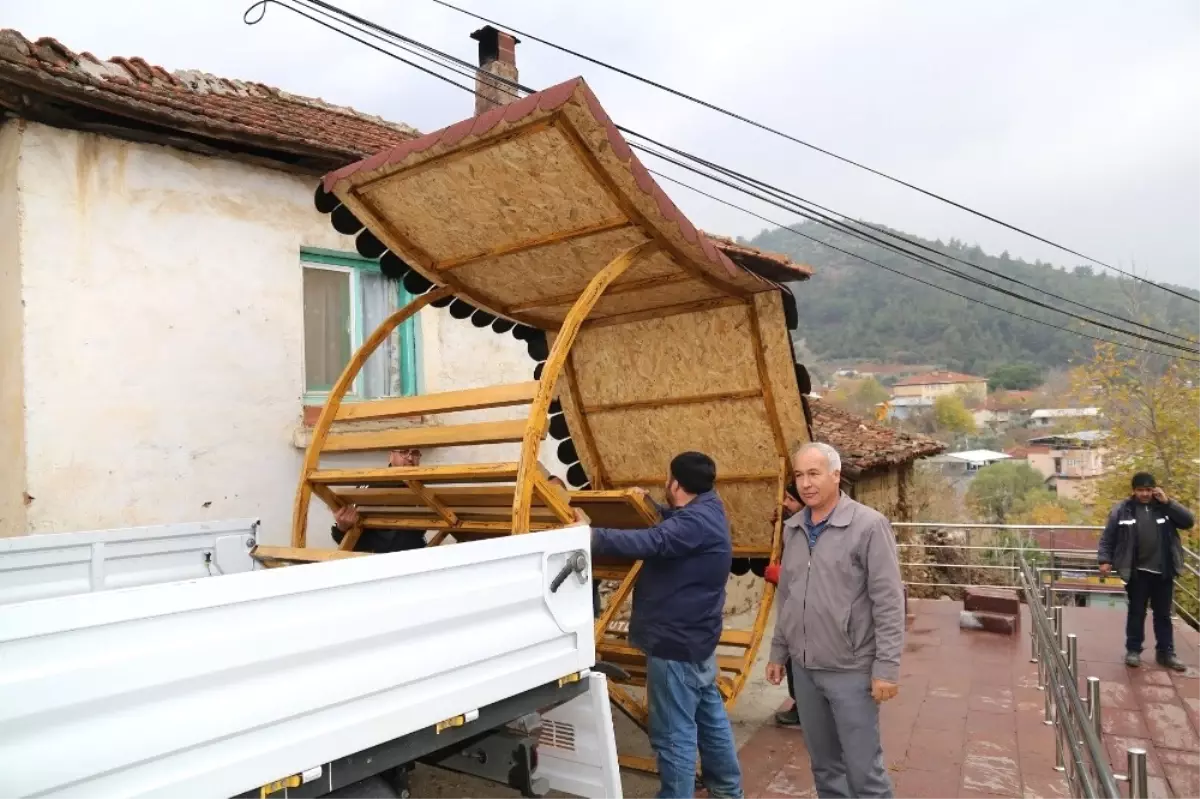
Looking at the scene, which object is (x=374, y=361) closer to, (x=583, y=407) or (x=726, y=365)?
(x=583, y=407)

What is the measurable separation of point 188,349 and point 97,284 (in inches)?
26.1

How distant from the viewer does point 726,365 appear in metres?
4.82

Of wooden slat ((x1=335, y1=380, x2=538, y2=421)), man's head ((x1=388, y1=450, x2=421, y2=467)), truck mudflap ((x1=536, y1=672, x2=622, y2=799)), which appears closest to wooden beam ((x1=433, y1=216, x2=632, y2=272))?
wooden slat ((x1=335, y1=380, x2=538, y2=421))

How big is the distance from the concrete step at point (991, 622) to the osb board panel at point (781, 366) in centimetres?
416

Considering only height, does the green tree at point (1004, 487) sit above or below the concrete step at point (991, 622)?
below

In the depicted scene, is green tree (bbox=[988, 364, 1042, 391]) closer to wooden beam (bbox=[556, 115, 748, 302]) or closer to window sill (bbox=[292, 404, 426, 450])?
window sill (bbox=[292, 404, 426, 450])

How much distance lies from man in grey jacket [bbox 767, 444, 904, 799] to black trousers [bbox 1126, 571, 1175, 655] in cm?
459

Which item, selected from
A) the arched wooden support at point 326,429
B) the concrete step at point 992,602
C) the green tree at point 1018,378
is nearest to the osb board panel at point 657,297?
the arched wooden support at point 326,429

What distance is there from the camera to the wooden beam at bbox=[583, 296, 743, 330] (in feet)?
15.3

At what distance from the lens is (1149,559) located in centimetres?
646

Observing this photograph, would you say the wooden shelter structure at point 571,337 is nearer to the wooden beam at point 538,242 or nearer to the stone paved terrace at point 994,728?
the wooden beam at point 538,242

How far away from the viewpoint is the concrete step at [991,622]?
752 centimetres

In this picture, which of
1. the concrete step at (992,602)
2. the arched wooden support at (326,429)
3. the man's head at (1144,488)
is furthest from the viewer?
the concrete step at (992,602)

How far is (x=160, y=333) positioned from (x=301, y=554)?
265 centimetres
